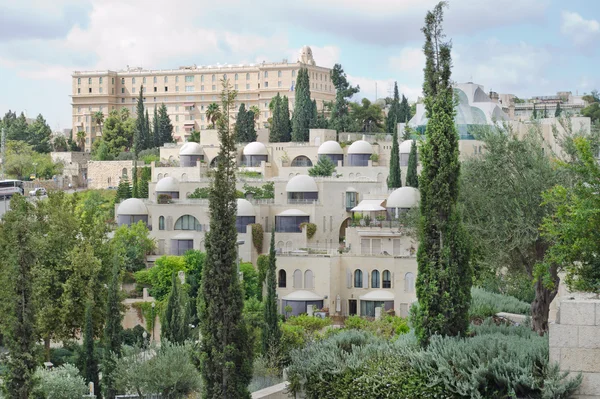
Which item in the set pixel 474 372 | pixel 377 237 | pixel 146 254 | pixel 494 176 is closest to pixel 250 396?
pixel 474 372

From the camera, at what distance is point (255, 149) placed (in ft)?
228

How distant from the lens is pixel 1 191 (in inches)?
2862

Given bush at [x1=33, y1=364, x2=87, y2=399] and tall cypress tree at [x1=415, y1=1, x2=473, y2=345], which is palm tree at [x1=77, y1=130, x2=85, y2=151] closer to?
bush at [x1=33, y1=364, x2=87, y2=399]

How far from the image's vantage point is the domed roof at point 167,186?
62.3m

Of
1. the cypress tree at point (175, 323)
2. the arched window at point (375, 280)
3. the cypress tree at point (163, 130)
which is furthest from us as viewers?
the cypress tree at point (163, 130)

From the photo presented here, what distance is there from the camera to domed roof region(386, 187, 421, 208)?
170ft

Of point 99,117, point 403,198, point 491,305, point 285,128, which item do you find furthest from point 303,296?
point 99,117

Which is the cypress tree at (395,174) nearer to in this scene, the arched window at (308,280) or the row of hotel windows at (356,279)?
the row of hotel windows at (356,279)

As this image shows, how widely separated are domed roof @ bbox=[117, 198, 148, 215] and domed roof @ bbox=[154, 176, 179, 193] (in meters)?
2.96

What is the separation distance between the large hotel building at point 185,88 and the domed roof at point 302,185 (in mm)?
49080

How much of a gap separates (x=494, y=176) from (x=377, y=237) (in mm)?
26881

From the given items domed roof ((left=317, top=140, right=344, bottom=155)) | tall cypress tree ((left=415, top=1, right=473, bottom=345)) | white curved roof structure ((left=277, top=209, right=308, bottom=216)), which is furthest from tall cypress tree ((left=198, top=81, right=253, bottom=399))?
domed roof ((left=317, top=140, right=344, bottom=155))

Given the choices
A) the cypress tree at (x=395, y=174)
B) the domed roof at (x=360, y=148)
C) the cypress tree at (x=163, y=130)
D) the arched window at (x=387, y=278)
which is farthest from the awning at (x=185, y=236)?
A: the cypress tree at (x=163, y=130)

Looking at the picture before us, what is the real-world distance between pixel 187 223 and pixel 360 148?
15.7 m
